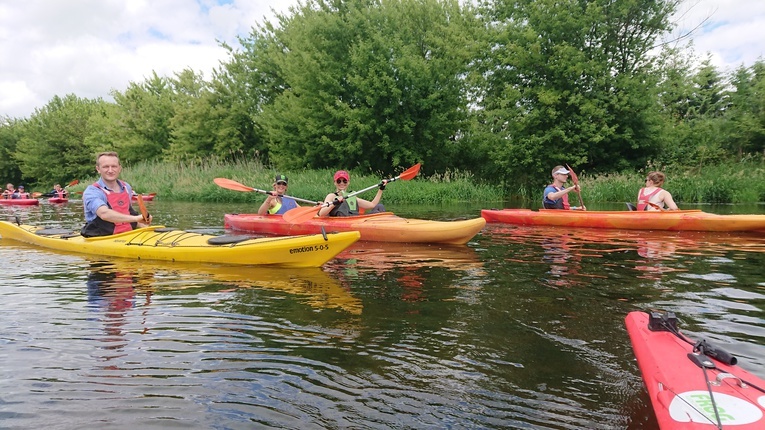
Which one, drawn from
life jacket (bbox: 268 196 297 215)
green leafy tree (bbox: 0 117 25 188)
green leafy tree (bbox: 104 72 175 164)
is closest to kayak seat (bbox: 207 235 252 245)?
life jacket (bbox: 268 196 297 215)

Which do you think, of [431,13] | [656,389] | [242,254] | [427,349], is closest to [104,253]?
[242,254]

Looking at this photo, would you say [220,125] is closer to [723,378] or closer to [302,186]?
[302,186]

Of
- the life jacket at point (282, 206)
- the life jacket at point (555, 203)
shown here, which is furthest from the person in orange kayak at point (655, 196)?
the life jacket at point (282, 206)

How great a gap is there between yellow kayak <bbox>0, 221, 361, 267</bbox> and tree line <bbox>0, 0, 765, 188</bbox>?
14.7 metres

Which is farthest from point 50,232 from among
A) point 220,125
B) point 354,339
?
point 220,125

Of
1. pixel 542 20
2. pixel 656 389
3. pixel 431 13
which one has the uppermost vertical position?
pixel 431 13

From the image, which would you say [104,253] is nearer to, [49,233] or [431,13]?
[49,233]

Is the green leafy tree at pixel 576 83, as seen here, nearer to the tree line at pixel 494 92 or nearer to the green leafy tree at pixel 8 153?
the tree line at pixel 494 92

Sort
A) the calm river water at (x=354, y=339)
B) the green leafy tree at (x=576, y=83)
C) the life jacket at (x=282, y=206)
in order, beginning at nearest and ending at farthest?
the calm river water at (x=354, y=339)
the life jacket at (x=282, y=206)
the green leafy tree at (x=576, y=83)

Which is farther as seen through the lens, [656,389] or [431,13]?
[431,13]

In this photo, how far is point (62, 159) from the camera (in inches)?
1608

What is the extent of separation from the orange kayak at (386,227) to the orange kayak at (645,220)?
2578mm

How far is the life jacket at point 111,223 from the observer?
6430mm

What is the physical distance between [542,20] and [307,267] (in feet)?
57.0
